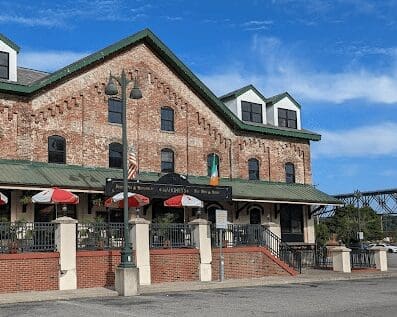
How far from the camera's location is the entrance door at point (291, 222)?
35156 mm

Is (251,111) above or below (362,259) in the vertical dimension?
above

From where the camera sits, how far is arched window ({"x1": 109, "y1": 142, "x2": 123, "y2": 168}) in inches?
1152

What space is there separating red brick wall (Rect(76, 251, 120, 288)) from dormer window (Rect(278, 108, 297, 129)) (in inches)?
748

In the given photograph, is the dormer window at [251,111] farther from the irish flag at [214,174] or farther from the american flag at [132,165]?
the american flag at [132,165]

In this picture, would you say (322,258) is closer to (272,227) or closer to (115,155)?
(272,227)

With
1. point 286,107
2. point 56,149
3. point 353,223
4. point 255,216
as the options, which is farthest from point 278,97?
point 353,223

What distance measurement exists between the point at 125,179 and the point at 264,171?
682 inches

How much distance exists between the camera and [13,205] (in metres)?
25.4

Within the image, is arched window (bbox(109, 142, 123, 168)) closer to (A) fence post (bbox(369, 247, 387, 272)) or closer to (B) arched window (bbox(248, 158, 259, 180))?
(B) arched window (bbox(248, 158, 259, 180))

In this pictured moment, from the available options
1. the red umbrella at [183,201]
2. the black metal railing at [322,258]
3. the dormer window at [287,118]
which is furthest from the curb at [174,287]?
the dormer window at [287,118]

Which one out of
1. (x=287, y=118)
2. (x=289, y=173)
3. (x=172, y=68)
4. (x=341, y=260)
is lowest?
(x=341, y=260)

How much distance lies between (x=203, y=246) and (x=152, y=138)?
8766mm

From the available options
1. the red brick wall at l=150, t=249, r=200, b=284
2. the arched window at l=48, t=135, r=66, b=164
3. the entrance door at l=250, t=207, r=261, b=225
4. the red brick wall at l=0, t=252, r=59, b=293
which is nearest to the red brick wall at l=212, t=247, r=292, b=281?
the red brick wall at l=150, t=249, r=200, b=284

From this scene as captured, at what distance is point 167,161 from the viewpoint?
31156 mm
